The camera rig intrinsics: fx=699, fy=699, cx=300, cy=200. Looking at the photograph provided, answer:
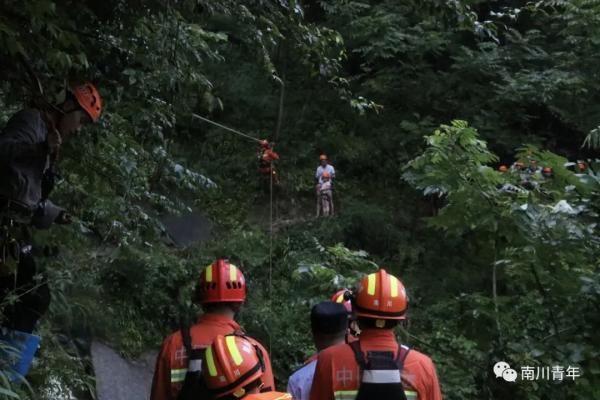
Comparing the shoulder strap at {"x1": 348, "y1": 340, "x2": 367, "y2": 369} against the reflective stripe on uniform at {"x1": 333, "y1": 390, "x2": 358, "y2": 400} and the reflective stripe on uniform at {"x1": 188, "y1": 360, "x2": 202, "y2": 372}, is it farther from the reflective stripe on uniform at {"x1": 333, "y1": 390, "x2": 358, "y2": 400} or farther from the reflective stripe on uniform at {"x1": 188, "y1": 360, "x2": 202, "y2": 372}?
the reflective stripe on uniform at {"x1": 188, "y1": 360, "x2": 202, "y2": 372}

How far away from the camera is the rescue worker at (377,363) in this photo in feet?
9.86

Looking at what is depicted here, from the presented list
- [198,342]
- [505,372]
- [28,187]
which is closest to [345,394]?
[198,342]

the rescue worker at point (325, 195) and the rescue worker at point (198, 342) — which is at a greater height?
the rescue worker at point (325, 195)

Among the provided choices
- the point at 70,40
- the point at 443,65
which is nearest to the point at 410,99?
the point at 443,65

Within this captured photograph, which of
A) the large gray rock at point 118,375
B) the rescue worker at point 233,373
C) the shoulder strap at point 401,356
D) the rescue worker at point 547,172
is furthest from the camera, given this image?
the large gray rock at point 118,375

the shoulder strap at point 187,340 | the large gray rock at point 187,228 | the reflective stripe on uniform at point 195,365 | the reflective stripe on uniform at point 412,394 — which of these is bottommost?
the reflective stripe on uniform at point 412,394

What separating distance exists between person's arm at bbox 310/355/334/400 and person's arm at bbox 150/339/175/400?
758 mm

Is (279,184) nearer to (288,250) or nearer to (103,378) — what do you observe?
(288,250)

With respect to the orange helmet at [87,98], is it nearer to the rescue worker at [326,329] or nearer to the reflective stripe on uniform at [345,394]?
the rescue worker at [326,329]

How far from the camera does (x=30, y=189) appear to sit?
302 cm

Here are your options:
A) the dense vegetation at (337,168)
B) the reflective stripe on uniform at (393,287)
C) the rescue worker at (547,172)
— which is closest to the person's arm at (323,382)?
the reflective stripe on uniform at (393,287)

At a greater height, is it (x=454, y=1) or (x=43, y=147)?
(x=454, y=1)

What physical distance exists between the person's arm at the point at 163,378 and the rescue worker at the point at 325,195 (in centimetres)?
1330

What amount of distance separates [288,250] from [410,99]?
5.42 meters
